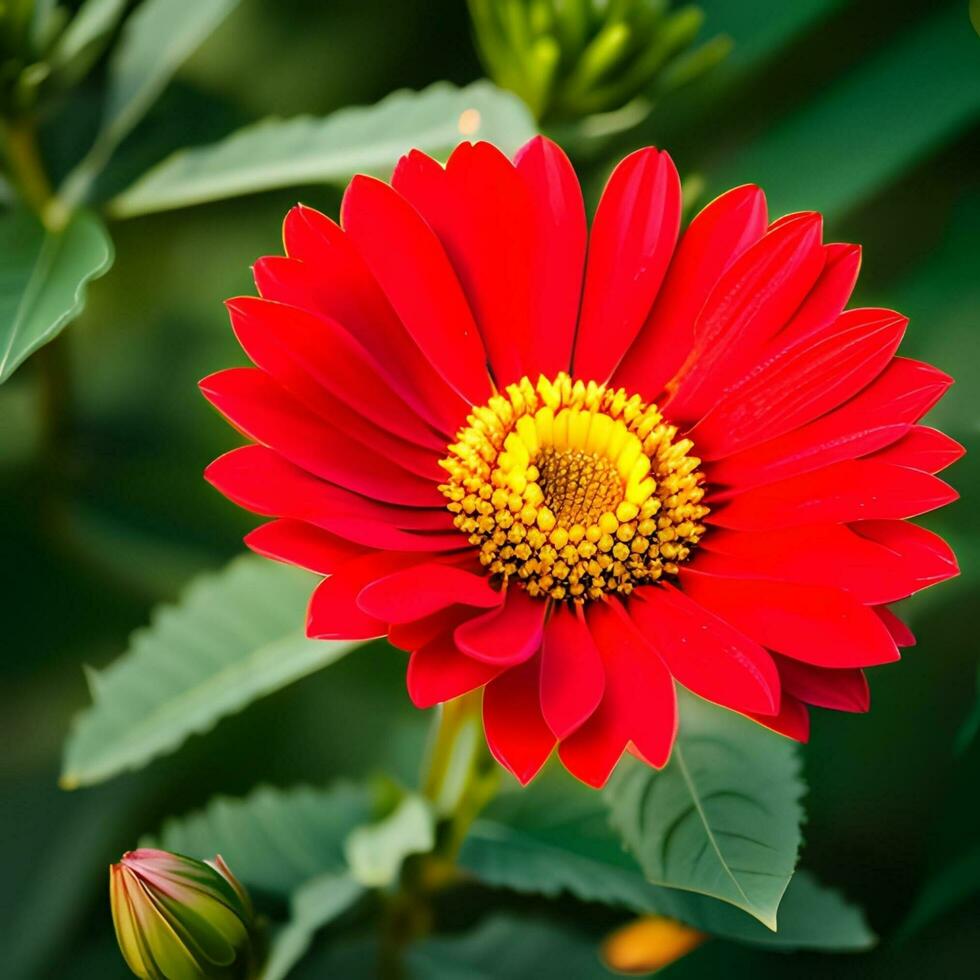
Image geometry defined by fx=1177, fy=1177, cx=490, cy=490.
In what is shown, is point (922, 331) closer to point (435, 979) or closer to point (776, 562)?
point (776, 562)

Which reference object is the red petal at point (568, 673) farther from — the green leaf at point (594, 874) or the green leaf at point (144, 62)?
the green leaf at point (144, 62)

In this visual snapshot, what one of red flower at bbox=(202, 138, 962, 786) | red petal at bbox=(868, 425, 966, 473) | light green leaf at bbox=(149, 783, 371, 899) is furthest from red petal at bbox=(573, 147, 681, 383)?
light green leaf at bbox=(149, 783, 371, 899)

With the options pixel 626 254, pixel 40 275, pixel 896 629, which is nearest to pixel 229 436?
pixel 40 275

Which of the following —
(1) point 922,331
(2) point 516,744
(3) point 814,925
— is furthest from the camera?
(1) point 922,331

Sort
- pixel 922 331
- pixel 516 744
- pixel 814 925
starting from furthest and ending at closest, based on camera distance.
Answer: pixel 922 331 < pixel 814 925 < pixel 516 744

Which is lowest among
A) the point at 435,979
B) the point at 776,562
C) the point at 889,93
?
the point at 435,979

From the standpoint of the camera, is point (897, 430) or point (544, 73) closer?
point (897, 430)

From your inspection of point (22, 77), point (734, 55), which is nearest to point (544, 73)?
point (734, 55)
